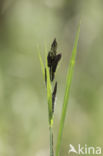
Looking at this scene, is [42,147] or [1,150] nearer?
[1,150]

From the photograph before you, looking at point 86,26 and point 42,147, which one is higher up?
point 86,26

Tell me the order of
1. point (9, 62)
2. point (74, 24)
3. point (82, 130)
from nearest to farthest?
point (82, 130)
point (9, 62)
point (74, 24)

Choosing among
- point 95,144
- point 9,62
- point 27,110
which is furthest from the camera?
point 9,62

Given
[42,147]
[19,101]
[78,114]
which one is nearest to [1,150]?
[42,147]

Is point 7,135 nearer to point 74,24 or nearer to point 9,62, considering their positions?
point 9,62

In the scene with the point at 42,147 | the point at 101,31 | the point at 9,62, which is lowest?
the point at 42,147

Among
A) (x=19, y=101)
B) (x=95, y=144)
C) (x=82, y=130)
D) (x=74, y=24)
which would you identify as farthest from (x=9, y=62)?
(x=95, y=144)
